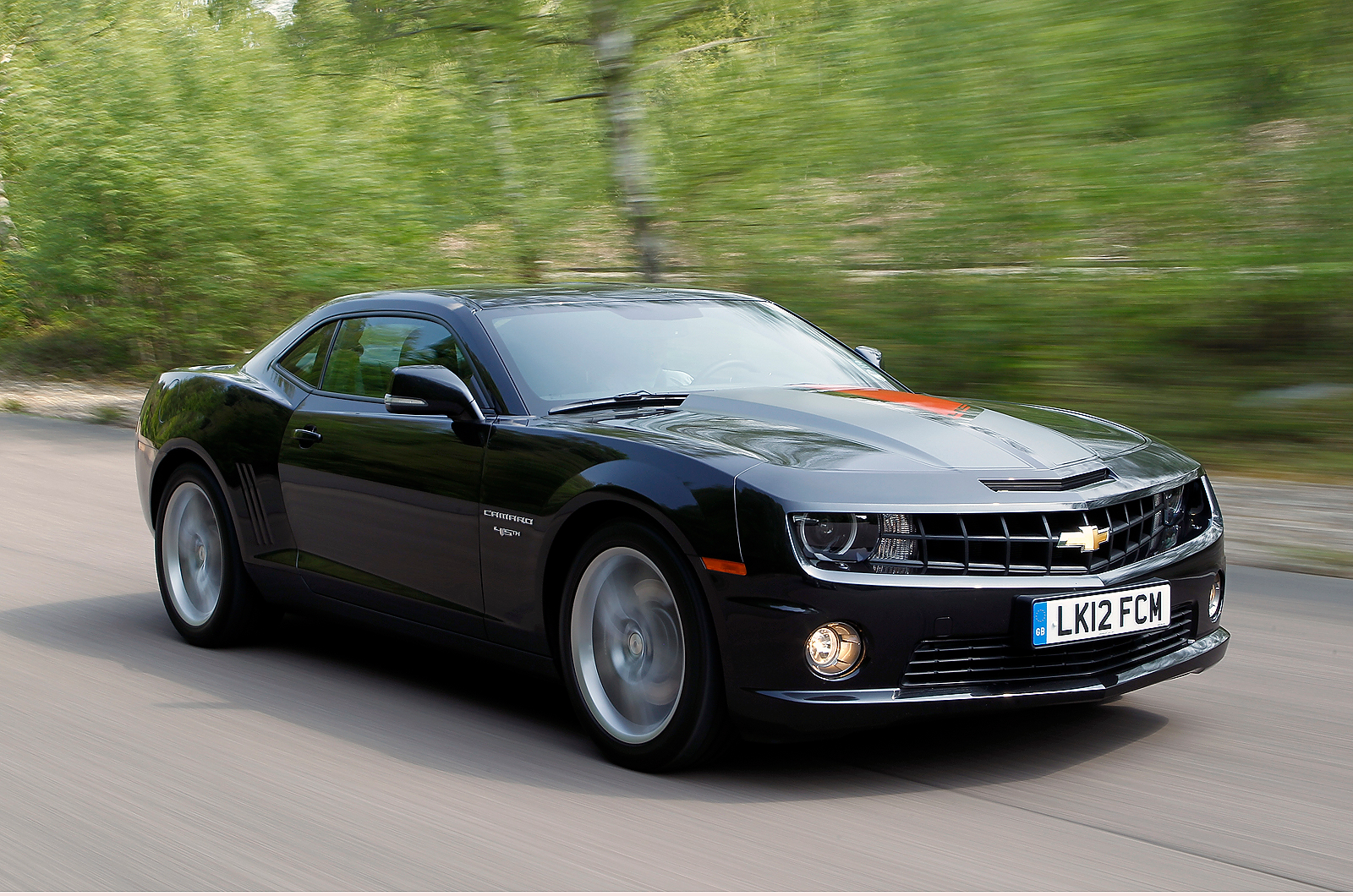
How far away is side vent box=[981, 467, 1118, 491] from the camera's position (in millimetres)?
3691

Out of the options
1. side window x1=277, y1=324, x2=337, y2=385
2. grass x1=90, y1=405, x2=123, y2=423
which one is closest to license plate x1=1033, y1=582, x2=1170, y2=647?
side window x1=277, y1=324, x2=337, y2=385

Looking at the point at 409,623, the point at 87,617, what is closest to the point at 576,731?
the point at 409,623

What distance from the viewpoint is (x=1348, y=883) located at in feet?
9.87

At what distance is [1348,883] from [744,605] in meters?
1.46

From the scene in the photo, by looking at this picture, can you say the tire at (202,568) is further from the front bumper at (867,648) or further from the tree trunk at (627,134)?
the tree trunk at (627,134)

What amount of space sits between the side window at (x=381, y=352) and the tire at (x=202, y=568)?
31.0 inches

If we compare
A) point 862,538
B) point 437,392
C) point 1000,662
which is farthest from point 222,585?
point 1000,662

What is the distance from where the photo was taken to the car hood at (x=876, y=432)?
381cm

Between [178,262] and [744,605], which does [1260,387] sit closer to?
[744,605]

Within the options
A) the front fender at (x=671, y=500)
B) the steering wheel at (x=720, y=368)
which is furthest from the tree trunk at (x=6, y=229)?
the front fender at (x=671, y=500)

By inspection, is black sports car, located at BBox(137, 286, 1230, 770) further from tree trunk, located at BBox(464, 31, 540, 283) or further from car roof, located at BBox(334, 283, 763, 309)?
tree trunk, located at BBox(464, 31, 540, 283)

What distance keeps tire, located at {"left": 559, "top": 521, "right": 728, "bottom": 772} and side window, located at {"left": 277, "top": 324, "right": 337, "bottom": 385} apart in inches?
70.8

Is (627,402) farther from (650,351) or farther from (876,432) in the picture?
(876,432)

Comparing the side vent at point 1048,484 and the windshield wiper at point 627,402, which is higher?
the windshield wiper at point 627,402
